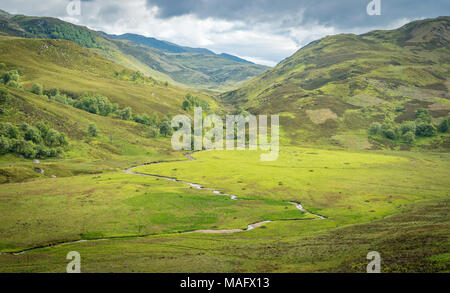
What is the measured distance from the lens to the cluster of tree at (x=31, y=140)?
12812cm

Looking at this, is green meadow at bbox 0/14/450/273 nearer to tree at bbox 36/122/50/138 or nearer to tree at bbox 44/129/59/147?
tree at bbox 36/122/50/138

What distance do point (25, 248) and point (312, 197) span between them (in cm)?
7321

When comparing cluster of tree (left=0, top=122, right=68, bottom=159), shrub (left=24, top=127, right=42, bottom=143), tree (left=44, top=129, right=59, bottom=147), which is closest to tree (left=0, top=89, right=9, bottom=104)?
cluster of tree (left=0, top=122, right=68, bottom=159)

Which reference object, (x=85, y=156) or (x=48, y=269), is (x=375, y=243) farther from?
(x=85, y=156)

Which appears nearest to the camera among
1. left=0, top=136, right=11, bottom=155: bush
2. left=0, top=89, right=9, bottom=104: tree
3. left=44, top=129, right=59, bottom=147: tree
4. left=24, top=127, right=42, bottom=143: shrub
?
left=0, top=136, right=11, bottom=155: bush

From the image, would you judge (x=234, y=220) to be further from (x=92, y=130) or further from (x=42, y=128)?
(x=92, y=130)

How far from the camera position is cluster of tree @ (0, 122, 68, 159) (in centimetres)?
12812

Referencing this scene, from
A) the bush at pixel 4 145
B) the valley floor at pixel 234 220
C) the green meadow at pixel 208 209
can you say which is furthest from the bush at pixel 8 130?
the valley floor at pixel 234 220

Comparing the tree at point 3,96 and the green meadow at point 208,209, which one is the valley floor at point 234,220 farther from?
the tree at point 3,96

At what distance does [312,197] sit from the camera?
305 ft

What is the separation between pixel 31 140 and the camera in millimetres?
138750

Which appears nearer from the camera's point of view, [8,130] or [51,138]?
[8,130]

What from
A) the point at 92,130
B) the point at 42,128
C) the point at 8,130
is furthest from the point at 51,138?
the point at 92,130
